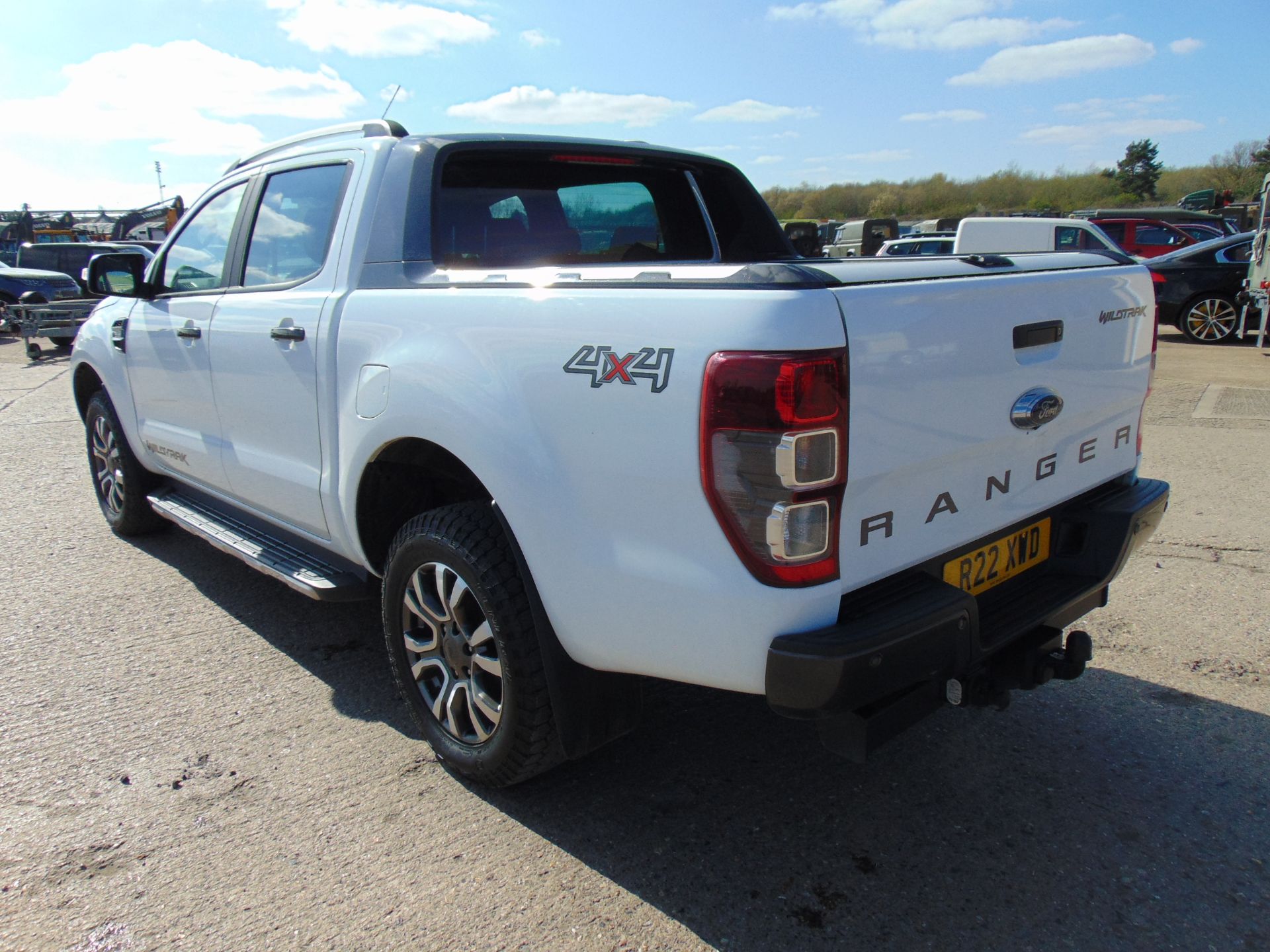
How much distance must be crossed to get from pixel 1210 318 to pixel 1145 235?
16.7ft

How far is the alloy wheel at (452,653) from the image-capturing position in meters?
2.60

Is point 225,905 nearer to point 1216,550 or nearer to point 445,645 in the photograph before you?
point 445,645

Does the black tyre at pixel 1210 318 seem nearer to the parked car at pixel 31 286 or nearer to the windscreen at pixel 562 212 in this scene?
the windscreen at pixel 562 212

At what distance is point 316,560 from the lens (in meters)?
3.45

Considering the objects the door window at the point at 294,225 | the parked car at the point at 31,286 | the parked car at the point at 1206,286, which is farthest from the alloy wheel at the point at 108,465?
the parked car at the point at 31,286

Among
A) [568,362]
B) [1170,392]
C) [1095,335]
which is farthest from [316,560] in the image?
[1170,392]

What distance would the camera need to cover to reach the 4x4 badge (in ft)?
6.50

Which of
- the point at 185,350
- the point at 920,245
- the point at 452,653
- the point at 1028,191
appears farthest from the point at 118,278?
the point at 1028,191

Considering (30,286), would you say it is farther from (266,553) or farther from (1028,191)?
(1028,191)

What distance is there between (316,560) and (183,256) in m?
1.82

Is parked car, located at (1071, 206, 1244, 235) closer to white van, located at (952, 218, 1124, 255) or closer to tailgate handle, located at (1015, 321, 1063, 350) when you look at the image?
white van, located at (952, 218, 1124, 255)

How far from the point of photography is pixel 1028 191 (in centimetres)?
6494

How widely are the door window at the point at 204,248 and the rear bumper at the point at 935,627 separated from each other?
306cm

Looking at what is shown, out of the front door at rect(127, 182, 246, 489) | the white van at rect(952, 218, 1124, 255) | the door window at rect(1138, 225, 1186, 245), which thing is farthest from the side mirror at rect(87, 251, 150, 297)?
the door window at rect(1138, 225, 1186, 245)
